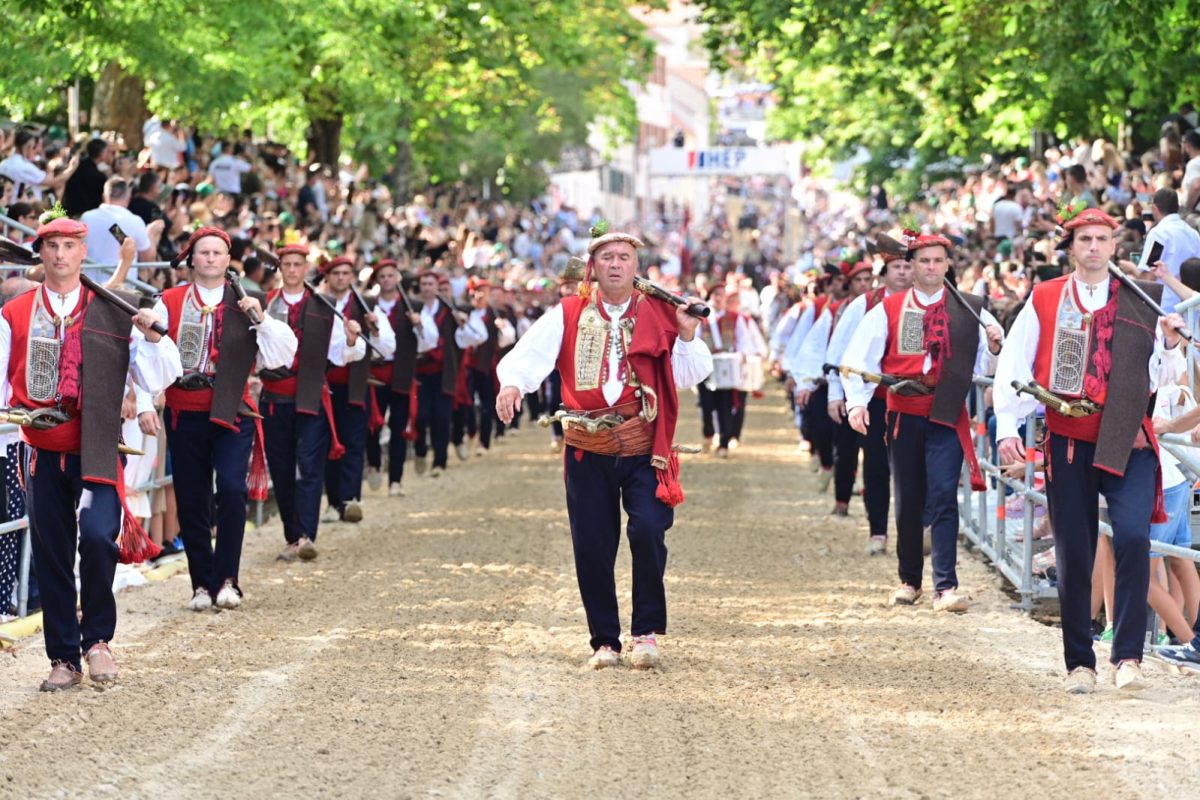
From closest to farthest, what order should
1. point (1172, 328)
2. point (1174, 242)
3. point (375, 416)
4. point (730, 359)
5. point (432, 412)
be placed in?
point (1172, 328) → point (1174, 242) → point (375, 416) → point (432, 412) → point (730, 359)

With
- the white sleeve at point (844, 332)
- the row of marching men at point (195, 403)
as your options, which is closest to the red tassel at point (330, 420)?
the row of marching men at point (195, 403)

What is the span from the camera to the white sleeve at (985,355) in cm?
1141

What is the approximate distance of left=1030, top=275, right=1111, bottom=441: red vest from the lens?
28.0 feet

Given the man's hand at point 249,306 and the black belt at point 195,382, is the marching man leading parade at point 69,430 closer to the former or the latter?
the man's hand at point 249,306

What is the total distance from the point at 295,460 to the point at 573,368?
474cm

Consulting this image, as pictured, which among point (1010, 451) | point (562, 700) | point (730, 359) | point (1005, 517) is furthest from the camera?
point (730, 359)

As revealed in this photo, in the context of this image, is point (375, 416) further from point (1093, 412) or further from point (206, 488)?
point (1093, 412)

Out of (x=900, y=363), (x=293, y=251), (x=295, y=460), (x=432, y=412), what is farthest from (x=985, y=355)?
(x=432, y=412)

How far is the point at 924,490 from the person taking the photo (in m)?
11.7

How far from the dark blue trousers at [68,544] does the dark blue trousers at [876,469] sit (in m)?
5.57

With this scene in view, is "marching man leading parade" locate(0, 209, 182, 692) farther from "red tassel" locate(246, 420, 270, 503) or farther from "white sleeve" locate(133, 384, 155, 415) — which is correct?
"red tassel" locate(246, 420, 270, 503)

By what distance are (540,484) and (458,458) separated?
354 cm

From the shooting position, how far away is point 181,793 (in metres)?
6.84

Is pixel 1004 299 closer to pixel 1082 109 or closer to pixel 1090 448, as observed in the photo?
pixel 1082 109
